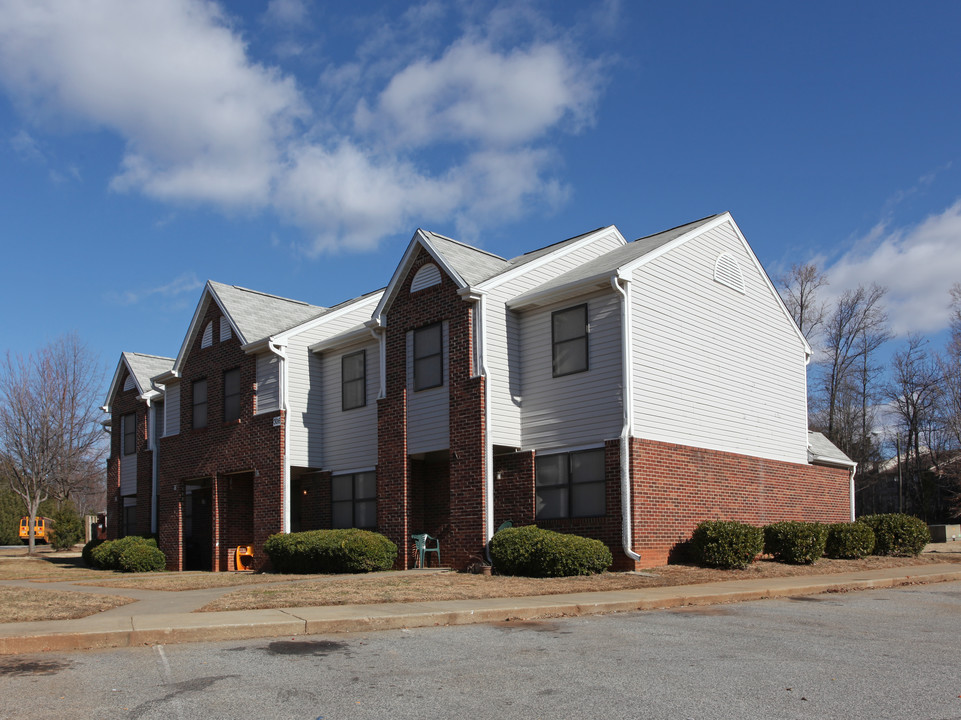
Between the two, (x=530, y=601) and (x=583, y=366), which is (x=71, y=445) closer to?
(x=583, y=366)

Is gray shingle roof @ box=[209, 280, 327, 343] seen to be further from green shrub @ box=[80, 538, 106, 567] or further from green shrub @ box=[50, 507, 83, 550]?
green shrub @ box=[50, 507, 83, 550]

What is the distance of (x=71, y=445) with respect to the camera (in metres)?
41.7

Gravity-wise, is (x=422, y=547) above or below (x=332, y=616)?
below

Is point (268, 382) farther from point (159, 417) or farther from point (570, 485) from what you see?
point (570, 485)

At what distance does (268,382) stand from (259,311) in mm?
3842

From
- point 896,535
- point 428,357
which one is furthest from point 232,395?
point 896,535

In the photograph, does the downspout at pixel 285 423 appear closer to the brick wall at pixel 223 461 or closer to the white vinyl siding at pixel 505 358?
the brick wall at pixel 223 461

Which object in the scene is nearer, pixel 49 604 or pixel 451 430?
pixel 49 604

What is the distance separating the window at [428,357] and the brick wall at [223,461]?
16.9 feet

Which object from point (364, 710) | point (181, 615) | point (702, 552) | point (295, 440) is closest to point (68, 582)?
point (295, 440)

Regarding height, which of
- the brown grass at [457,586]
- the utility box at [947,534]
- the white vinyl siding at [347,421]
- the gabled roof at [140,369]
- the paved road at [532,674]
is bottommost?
the utility box at [947,534]

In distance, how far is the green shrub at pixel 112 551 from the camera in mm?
27438

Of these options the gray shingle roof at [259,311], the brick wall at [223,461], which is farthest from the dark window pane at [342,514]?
the gray shingle roof at [259,311]

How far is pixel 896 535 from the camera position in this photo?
907 inches
